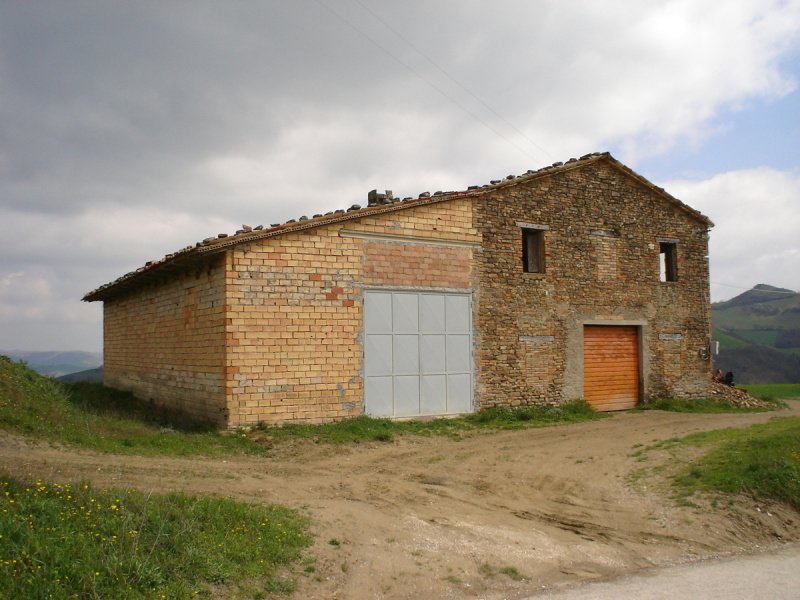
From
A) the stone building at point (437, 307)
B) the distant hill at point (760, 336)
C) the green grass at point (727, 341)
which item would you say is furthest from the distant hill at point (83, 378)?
the green grass at point (727, 341)

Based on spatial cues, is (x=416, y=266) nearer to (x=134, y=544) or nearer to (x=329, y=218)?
(x=329, y=218)

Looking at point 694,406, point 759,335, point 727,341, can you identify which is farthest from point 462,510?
point 759,335

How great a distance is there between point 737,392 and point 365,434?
1276 cm

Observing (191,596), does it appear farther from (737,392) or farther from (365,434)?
(737,392)

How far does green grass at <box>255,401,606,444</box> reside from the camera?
455 inches

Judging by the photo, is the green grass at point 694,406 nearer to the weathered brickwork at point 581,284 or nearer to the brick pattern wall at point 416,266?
the weathered brickwork at point 581,284

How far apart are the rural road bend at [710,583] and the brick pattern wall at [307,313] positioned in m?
7.49

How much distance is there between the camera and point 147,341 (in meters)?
16.4

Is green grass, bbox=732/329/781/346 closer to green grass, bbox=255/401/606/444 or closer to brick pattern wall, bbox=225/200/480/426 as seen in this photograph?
green grass, bbox=255/401/606/444

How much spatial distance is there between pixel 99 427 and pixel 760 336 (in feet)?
201

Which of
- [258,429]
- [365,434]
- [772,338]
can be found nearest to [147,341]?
[258,429]

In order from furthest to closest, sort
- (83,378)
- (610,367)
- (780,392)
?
(83,378) < (780,392) < (610,367)

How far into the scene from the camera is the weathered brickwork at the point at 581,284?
49.3ft

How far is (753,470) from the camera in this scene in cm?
815
